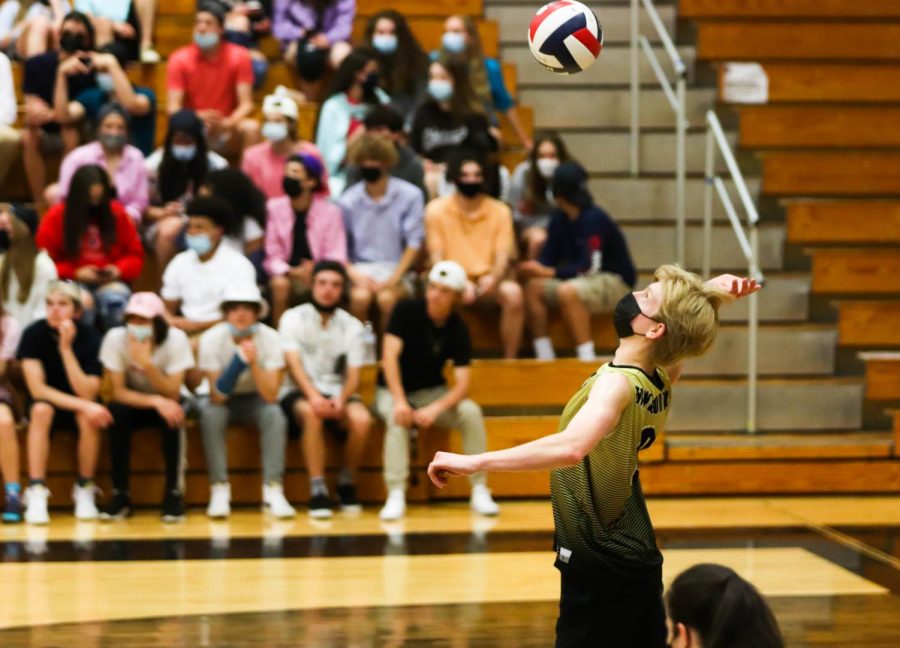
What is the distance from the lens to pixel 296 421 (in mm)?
7930

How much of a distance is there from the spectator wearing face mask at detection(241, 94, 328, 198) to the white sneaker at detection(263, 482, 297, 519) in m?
2.00

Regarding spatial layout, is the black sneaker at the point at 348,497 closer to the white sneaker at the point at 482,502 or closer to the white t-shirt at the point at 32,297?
the white sneaker at the point at 482,502

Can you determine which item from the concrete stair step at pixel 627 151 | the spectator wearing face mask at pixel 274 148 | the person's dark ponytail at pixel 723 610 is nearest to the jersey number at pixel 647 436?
the person's dark ponytail at pixel 723 610

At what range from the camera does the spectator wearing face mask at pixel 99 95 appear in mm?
9062

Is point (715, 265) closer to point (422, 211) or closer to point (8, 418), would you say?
point (422, 211)

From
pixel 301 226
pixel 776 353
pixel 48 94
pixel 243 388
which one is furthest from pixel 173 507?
pixel 776 353

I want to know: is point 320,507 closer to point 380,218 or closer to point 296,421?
point 296,421

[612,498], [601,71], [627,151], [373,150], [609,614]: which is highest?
[601,71]

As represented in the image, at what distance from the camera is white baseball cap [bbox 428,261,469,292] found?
7793 millimetres

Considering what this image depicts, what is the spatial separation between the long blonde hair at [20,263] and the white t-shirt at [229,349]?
40.5 inches

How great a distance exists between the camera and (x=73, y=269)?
26.8 ft

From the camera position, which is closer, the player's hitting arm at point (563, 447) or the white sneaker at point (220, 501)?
the player's hitting arm at point (563, 447)

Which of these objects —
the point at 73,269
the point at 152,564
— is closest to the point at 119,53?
the point at 73,269

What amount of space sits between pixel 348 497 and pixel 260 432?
1.96 ft
